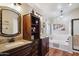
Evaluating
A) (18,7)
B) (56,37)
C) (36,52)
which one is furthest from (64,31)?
(18,7)

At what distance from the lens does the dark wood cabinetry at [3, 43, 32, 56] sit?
1608mm

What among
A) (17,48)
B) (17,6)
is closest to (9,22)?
(17,6)

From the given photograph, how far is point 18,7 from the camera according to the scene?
1.85 meters

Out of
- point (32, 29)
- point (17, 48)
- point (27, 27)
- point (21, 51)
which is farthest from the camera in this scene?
point (32, 29)

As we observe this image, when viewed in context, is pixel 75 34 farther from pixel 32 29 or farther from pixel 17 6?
pixel 17 6

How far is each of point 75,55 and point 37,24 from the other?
90 cm

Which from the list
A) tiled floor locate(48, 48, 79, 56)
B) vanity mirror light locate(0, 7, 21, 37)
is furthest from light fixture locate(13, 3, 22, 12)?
tiled floor locate(48, 48, 79, 56)

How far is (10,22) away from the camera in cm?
179

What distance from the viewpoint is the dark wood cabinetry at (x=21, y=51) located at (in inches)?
63.3

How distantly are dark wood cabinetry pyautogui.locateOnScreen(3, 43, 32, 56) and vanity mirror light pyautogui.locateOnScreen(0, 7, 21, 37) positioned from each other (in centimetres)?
31

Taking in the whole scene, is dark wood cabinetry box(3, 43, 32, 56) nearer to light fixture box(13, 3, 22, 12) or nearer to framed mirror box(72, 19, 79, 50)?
light fixture box(13, 3, 22, 12)

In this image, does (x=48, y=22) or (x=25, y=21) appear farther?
(x=25, y=21)

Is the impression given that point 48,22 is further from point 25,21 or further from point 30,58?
point 30,58

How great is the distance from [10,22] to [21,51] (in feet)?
1.79
